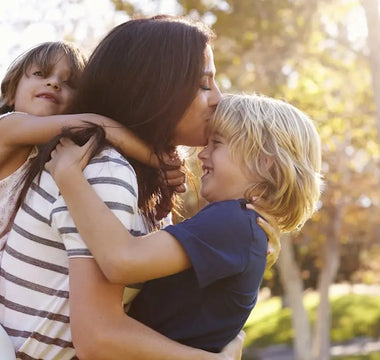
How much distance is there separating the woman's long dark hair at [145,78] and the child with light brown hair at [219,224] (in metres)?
0.17

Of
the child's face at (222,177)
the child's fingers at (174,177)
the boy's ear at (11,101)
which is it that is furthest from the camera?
the boy's ear at (11,101)

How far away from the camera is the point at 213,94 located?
2.50 m

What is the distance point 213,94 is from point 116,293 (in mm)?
740

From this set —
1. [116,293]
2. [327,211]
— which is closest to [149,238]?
[116,293]

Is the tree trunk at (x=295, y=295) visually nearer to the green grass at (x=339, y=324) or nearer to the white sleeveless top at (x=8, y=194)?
the green grass at (x=339, y=324)

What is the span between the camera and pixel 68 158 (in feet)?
7.09

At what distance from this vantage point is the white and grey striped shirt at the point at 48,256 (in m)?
2.11

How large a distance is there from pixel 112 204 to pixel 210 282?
1.06 ft

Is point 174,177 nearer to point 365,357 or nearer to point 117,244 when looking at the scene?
point 117,244

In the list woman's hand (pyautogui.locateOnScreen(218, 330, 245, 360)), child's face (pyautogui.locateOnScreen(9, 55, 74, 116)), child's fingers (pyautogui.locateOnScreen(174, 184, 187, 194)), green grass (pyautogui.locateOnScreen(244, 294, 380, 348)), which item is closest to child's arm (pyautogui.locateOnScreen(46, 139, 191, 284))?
woman's hand (pyautogui.locateOnScreen(218, 330, 245, 360))

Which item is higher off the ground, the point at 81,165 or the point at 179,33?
the point at 179,33

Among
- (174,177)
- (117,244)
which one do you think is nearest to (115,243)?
(117,244)

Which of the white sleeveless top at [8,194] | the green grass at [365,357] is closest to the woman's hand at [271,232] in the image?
the white sleeveless top at [8,194]

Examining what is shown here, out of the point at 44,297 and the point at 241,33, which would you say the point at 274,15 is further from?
the point at 44,297
